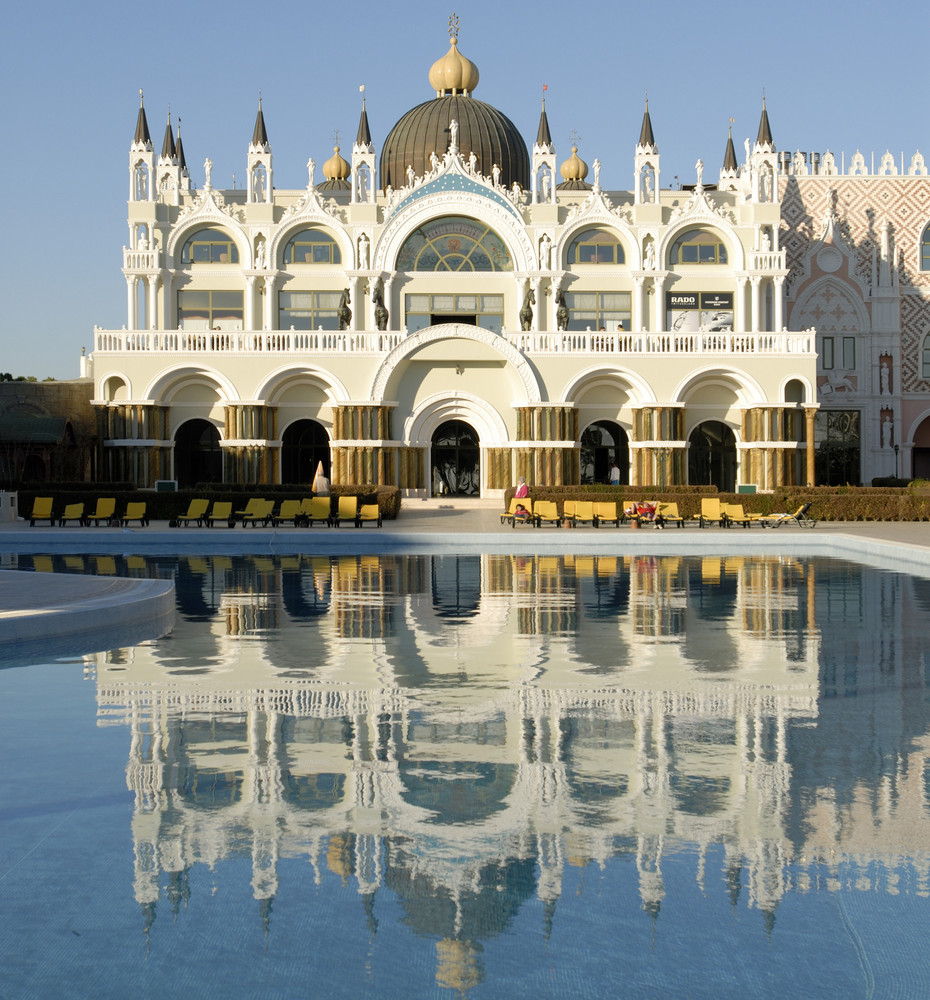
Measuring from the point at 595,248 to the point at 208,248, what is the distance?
15896 mm

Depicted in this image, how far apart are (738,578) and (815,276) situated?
35055mm

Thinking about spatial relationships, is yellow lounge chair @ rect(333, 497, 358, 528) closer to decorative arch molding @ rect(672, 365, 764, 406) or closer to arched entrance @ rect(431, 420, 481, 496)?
arched entrance @ rect(431, 420, 481, 496)

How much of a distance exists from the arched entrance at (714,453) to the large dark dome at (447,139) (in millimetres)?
14126

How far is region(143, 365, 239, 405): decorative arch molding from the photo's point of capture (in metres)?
42.9

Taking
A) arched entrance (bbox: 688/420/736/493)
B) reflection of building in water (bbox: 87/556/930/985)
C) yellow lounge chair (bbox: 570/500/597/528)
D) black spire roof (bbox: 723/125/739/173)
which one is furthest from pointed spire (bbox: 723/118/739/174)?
reflection of building in water (bbox: 87/556/930/985)

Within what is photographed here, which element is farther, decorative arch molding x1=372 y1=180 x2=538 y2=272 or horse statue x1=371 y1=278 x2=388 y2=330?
→ decorative arch molding x1=372 y1=180 x2=538 y2=272

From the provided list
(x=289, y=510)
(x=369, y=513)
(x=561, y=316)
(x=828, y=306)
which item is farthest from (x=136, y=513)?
(x=828, y=306)

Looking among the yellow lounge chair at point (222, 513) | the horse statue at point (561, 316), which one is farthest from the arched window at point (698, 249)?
the yellow lounge chair at point (222, 513)

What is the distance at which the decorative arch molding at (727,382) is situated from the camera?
43.3 meters

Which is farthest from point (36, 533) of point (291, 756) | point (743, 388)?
point (743, 388)

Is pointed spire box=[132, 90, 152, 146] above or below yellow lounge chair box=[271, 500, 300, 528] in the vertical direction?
above

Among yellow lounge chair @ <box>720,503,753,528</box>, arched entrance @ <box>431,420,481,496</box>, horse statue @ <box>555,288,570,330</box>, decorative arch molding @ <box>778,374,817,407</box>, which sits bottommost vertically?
yellow lounge chair @ <box>720,503,753,528</box>

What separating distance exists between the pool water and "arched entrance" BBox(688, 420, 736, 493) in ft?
109

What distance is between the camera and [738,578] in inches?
789
